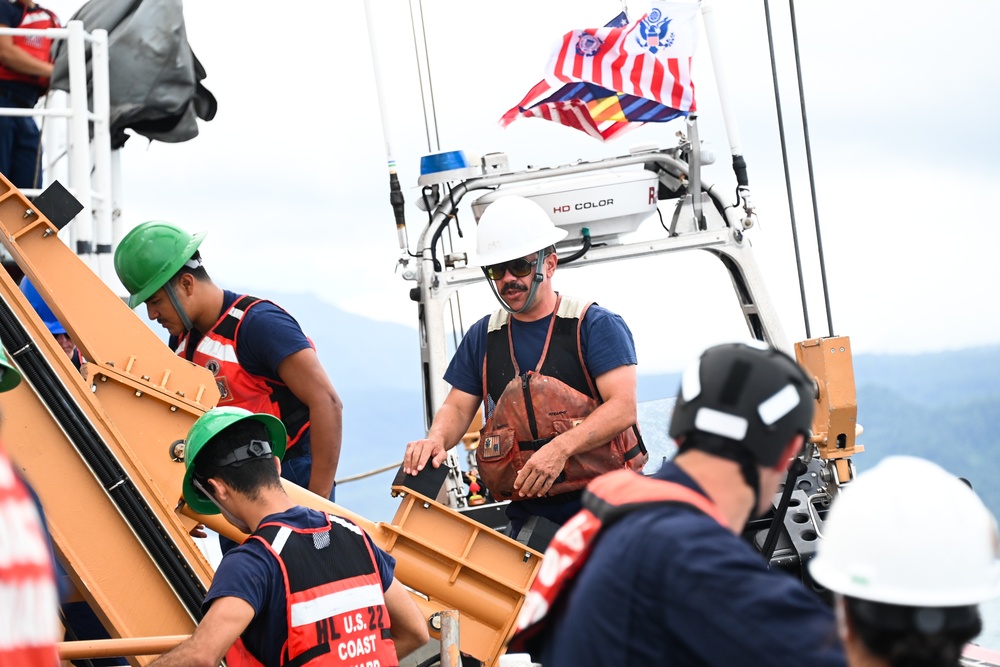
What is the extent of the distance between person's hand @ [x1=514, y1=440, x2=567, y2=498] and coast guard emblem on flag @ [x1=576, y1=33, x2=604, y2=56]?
3.00 m

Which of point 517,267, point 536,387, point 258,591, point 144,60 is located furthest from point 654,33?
point 258,591

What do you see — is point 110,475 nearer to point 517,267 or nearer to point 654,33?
point 517,267

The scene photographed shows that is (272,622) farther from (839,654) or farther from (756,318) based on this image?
(756,318)

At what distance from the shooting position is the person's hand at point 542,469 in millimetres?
4402

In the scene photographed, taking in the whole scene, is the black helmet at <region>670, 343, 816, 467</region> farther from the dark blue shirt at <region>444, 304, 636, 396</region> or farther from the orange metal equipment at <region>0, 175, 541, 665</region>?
the dark blue shirt at <region>444, 304, 636, 396</region>

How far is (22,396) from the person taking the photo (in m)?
4.00

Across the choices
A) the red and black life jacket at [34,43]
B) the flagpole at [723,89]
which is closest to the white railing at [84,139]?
the red and black life jacket at [34,43]

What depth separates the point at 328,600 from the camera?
309 cm

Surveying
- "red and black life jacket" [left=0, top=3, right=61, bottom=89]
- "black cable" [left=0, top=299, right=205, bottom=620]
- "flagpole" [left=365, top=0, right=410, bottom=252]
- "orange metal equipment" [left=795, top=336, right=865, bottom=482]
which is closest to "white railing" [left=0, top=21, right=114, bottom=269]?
"red and black life jacket" [left=0, top=3, right=61, bottom=89]

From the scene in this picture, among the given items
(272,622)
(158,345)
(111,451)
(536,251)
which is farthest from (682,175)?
(272,622)

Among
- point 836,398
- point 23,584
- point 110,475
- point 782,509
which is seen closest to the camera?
point 23,584

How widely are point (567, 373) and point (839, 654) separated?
2.89 meters

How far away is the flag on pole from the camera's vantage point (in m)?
6.58

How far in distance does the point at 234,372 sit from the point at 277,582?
192 cm
